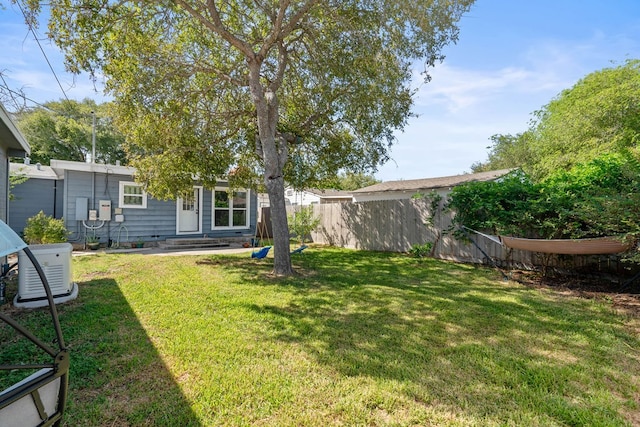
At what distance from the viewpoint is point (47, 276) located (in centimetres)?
408

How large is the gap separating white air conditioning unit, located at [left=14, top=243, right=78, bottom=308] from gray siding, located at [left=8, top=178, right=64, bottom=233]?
8521mm

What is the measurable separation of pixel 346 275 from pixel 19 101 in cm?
526

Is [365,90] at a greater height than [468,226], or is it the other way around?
[365,90]

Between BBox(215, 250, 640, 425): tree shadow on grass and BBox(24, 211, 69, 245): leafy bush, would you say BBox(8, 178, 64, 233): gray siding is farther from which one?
BBox(215, 250, 640, 425): tree shadow on grass

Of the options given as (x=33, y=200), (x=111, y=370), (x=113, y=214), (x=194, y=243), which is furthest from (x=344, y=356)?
(x=33, y=200)

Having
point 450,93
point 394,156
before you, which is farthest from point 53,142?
point 450,93

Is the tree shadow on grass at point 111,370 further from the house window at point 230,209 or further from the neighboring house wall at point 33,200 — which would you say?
the neighboring house wall at point 33,200

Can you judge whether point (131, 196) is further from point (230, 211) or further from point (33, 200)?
point (33, 200)

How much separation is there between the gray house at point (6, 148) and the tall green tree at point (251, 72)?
163cm

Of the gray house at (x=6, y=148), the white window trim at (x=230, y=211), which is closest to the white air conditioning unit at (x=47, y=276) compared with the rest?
the gray house at (x=6, y=148)

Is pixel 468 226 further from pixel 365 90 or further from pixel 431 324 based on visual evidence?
pixel 431 324

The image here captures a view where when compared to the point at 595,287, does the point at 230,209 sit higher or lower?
higher

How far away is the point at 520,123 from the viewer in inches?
840

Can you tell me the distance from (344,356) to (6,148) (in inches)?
263
